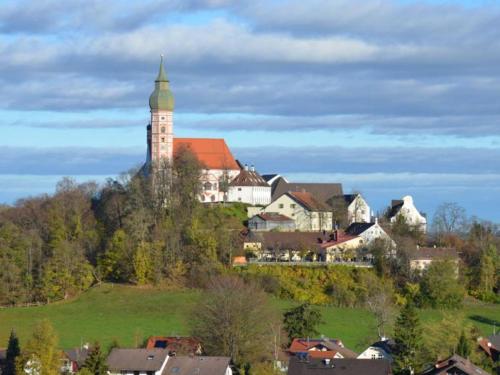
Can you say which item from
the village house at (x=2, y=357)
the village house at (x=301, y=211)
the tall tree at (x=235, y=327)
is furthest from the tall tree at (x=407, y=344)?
the village house at (x=301, y=211)

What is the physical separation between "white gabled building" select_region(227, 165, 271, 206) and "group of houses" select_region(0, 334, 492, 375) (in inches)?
1779

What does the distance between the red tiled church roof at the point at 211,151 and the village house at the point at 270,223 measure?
769cm

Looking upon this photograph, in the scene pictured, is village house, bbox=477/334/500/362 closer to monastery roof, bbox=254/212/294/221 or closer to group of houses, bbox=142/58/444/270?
group of houses, bbox=142/58/444/270

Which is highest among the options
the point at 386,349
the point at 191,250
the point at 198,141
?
the point at 198,141

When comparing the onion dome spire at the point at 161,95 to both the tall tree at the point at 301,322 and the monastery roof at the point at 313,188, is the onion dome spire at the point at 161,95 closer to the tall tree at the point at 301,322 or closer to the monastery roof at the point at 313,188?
the monastery roof at the point at 313,188

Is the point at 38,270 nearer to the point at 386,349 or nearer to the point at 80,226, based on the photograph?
the point at 80,226

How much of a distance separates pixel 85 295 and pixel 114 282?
4.11m

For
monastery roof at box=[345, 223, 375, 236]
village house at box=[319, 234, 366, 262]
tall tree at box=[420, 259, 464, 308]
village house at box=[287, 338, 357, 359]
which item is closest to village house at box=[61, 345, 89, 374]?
village house at box=[287, 338, 357, 359]

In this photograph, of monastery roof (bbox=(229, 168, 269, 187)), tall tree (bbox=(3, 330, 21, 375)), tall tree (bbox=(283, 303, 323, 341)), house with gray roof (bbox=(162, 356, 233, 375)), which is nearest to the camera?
Result: tall tree (bbox=(3, 330, 21, 375))

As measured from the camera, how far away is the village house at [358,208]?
12938 cm

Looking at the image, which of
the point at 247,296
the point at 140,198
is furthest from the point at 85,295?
the point at 247,296

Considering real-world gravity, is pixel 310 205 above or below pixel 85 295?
above

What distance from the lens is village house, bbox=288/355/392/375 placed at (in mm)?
69375

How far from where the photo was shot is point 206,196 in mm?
125875
